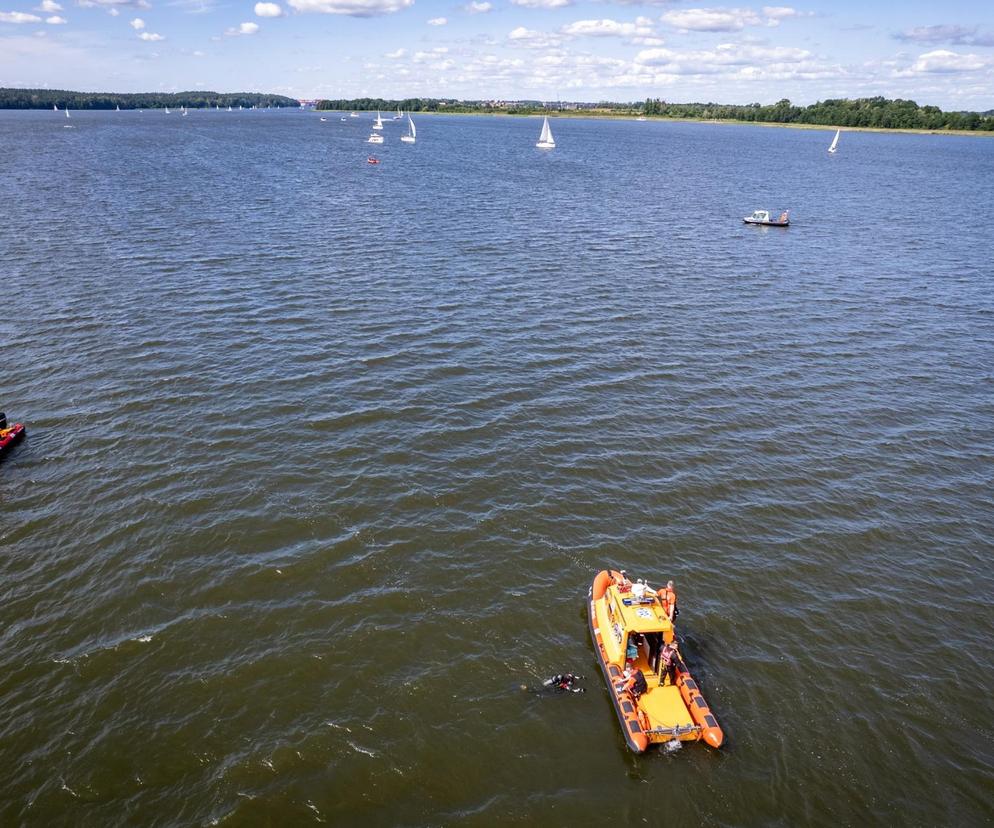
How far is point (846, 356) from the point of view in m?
43.5

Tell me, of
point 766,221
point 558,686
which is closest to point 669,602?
point 558,686

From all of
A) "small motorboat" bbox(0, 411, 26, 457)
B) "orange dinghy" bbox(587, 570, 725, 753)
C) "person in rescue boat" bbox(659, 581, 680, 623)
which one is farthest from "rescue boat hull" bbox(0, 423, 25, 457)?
"person in rescue boat" bbox(659, 581, 680, 623)

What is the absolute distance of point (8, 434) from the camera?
97.9 ft

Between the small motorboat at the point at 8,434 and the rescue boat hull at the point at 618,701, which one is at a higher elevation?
the small motorboat at the point at 8,434

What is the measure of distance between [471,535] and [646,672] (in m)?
8.96

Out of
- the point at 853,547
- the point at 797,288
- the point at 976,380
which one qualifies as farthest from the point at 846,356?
the point at 853,547

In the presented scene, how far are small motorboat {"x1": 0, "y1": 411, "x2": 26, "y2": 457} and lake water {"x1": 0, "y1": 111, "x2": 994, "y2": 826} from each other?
0.65m

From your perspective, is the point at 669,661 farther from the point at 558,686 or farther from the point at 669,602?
the point at 558,686

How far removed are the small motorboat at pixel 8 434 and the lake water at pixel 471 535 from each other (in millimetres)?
651

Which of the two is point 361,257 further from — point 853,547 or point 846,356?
point 853,547

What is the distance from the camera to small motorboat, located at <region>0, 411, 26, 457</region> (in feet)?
96.3

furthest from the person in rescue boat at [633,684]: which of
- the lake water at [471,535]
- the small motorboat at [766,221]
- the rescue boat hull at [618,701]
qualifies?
the small motorboat at [766,221]

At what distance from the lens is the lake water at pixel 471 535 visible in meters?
18.0

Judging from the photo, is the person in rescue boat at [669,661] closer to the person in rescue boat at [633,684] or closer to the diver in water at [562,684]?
the person in rescue boat at [633,684]
